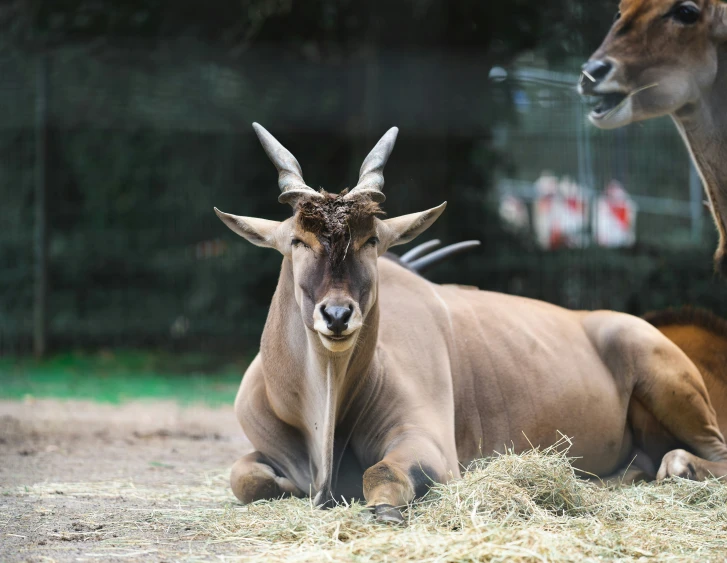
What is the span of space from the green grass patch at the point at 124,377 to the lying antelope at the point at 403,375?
3.58 m

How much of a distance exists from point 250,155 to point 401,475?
20.7 ft

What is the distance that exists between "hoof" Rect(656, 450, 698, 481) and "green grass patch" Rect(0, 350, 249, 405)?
4.09m

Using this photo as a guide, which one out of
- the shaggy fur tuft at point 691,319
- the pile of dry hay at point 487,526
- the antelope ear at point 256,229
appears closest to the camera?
the pile of dry hay at point 487,526

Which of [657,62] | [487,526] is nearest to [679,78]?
[657,62]

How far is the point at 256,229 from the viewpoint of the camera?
3811 millimetres

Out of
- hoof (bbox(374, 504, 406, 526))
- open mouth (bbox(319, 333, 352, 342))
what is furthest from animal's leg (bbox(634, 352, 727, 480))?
open mouth (bbox(319, 333, 352, 342))

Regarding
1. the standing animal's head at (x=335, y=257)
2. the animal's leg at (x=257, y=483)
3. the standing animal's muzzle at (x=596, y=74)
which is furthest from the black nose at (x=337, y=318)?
the standing animal's muzzle at (x=596, y=74)

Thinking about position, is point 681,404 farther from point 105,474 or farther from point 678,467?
point 105,474

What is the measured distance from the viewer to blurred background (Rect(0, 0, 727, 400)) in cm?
870

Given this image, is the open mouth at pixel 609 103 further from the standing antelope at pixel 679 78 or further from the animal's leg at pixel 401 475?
the animal's leg at pixel 401 475

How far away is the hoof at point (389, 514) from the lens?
10.7ft

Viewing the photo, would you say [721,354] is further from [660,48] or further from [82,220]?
[82,220]

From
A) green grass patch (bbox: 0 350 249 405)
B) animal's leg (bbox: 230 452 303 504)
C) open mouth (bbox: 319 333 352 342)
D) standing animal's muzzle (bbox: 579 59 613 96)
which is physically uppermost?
standing animal's muzzle (bbox: 579 59 613 96)

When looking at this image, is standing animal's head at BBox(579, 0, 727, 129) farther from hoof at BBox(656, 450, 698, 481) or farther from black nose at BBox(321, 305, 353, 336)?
black nose at BBox(321, 305, 353, 336)
